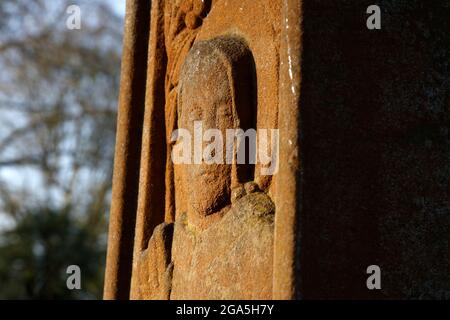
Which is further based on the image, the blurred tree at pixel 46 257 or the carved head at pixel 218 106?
the blurred tree at pixel 46 257

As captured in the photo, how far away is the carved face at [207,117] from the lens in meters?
2.42

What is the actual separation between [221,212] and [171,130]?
529 mm

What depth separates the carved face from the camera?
95.3 inches

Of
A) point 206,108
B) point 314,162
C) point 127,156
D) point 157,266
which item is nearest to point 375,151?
point 314,162

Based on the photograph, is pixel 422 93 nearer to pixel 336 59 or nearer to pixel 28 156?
pixel 336 59

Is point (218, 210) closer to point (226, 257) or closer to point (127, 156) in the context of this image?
point (226, 257)

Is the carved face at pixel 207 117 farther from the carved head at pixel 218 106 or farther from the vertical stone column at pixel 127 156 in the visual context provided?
the vertical stone column at pixel 127 156

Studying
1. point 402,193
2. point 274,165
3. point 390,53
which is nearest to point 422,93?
point 390,53

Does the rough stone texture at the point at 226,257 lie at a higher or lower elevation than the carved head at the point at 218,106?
lower

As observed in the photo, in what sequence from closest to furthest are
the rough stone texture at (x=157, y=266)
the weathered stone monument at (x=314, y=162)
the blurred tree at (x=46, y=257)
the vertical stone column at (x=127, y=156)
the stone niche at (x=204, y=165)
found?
the weathered stone monument at (x=314, y=162), the stone niche at (x=204, y=165), the rough stone texture at (x=157, y=266), the vertical stone column at (x=127, y=156), the blurred tree at (x=46, y=257)

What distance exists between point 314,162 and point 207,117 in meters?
0.53

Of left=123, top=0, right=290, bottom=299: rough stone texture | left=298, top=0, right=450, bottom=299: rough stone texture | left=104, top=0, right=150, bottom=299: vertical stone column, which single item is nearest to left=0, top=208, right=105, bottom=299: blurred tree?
left=104, top=0, right=150, bottom=299: vertical stone column

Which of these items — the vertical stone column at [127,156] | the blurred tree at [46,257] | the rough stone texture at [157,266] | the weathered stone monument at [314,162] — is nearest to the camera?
the weathered stone monument at [314,162]

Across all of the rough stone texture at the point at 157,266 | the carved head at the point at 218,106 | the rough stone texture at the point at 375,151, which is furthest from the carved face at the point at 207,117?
the rough stone texture at the point at 375,151
